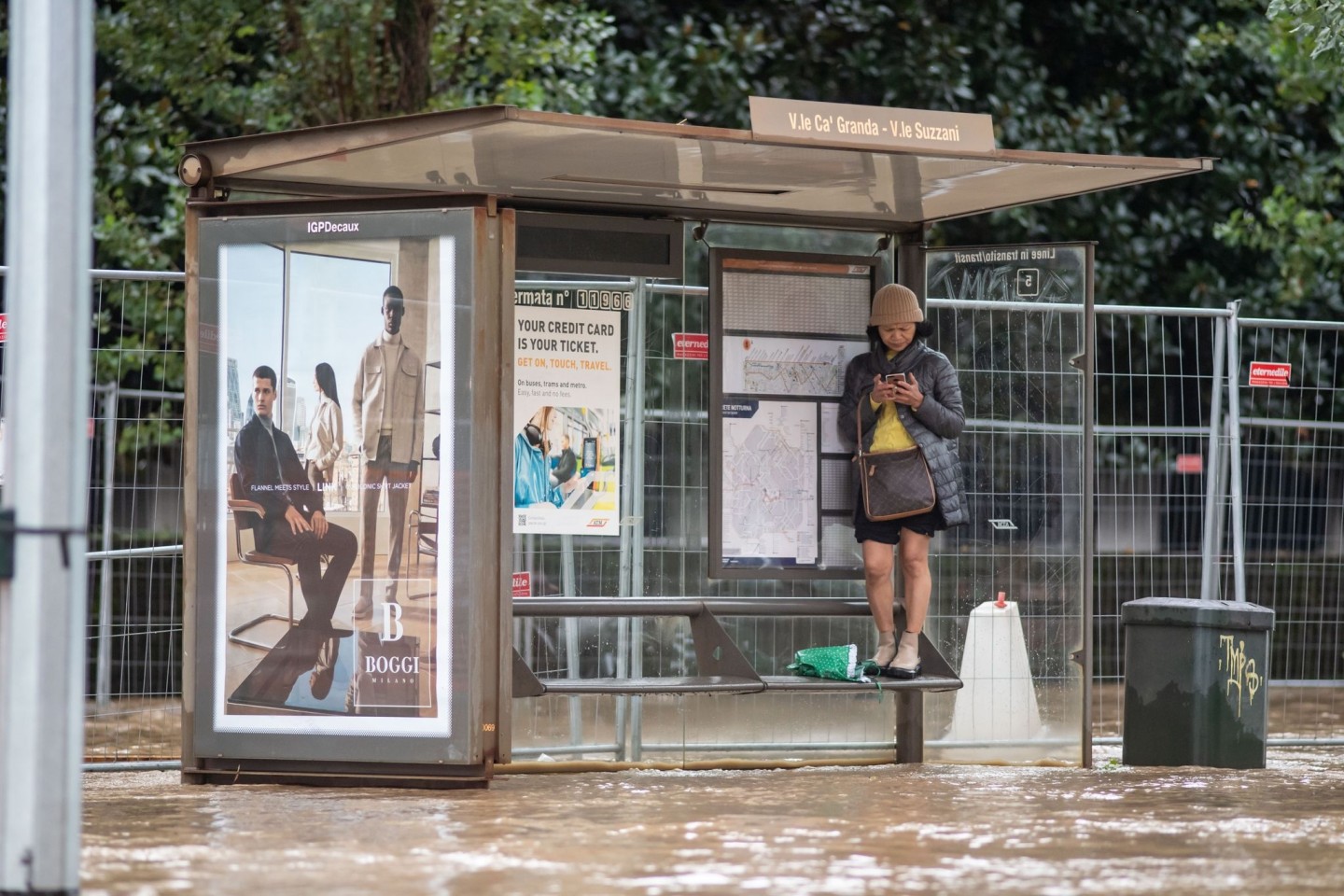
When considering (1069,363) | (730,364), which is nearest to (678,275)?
(730,364)

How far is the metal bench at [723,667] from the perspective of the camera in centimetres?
740

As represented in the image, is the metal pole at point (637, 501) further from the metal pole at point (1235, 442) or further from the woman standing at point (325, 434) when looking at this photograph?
the metal pole at point (1235, 442)

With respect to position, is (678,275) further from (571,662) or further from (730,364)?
(571,662)

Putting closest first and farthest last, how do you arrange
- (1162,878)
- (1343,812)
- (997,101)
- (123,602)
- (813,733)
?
(1162,878) < (1343,812) < (813,733) < (123,602) < (997,101)

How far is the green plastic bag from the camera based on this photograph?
7887mm

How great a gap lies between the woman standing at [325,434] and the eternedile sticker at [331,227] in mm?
505

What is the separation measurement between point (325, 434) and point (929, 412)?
8.81ft

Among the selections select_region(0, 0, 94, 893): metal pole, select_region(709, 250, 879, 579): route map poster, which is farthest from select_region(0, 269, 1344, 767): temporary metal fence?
select_region(0, 0, 94, 893): metal pole

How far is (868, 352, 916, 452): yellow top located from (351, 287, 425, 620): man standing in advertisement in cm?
229

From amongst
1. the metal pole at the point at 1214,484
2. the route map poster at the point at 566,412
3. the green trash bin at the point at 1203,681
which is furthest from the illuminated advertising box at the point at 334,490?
the metal pole at the point at 1214,484

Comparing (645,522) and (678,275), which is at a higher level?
(678,275)

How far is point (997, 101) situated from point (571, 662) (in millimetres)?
8087

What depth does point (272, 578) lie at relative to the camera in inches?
267

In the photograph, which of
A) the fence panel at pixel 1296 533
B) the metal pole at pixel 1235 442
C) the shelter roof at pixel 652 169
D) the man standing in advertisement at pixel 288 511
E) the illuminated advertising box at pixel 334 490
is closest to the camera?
the shelter roof at pixel 652 169
